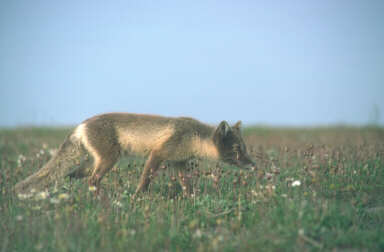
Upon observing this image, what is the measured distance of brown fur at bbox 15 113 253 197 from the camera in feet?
21.2

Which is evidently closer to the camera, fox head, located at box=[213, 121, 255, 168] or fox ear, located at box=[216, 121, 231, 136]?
fox ear, located at box=[216, 121, 231, 136]

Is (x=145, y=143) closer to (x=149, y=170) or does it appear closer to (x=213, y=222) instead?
(x=149, y=170)

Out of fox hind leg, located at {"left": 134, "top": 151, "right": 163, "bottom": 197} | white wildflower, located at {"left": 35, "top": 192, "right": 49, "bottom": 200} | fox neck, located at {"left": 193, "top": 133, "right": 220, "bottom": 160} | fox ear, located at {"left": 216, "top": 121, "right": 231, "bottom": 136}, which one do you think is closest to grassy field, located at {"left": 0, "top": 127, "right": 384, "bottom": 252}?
white wildflower, located at {"left": 35, "top": 192, "right": 49, "bottom": 200}

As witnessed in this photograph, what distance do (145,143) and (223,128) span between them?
69.0 inches

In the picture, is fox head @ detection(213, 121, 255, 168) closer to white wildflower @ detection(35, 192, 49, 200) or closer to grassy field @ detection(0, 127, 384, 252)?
grassy field @ detection(0, 127, 384, 252)

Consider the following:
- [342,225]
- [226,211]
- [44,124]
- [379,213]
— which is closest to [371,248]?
[342,225]

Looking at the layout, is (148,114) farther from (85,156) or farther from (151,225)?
(151,225)

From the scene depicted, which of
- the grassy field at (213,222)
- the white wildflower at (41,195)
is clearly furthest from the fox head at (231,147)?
the white wildflower at (41,195)

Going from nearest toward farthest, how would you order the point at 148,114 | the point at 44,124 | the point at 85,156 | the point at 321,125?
1. the point at 85,156
2. the point at 148,114
3. the point at 44,124
4. the point at 321,125

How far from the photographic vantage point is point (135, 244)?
4.00 meters

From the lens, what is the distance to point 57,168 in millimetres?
6566

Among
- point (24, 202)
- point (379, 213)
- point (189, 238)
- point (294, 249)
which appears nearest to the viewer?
point (294, 249)

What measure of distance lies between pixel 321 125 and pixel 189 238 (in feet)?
72.2

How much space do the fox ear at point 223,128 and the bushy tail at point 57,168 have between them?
9.91ft
